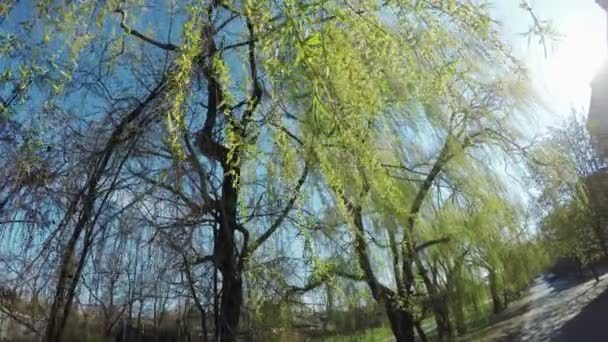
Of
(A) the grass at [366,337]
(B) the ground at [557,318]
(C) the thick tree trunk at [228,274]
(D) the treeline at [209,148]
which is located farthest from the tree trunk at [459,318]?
(C) the thick tree trunk at [228,274]

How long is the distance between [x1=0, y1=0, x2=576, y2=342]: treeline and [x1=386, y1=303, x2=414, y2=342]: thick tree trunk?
304 cm

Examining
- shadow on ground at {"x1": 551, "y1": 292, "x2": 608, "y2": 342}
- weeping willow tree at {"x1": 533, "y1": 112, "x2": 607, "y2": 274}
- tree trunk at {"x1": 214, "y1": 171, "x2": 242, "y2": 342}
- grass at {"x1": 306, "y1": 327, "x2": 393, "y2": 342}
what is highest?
weeping willow tree at {"x1": 533, "y1": 112, "x2": 607, "y2": 274}

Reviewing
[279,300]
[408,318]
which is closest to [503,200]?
[408,318]

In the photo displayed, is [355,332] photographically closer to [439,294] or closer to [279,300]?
[439,294]

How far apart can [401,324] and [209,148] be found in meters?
4.97

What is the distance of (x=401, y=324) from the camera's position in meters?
6.89

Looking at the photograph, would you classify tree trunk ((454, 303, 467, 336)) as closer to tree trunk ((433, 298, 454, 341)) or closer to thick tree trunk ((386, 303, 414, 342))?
tree trunk ((433, 298, 454, 341))

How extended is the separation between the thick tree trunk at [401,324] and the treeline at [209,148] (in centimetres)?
304

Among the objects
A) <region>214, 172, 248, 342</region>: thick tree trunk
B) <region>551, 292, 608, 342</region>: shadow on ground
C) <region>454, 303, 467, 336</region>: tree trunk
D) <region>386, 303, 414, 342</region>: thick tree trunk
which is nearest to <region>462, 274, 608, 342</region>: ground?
<region>551, 292, 608, 342</region>: shadow on ground

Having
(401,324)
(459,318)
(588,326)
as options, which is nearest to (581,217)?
(588,326)

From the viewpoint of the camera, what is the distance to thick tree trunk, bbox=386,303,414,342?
6.79 meters

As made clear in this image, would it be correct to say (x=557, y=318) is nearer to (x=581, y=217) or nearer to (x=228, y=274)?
(x=581, y=217)

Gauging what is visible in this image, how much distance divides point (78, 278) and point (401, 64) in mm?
1660

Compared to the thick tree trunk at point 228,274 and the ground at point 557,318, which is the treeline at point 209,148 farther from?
the ground at point 557,318
